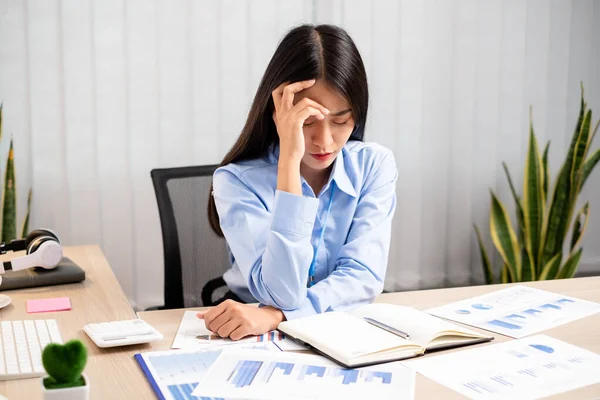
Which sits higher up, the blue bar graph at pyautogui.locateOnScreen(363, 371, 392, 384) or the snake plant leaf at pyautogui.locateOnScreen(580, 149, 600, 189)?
the snake plant leaf at pyautogui.locateOnScreen(580, 149, 600, 189)

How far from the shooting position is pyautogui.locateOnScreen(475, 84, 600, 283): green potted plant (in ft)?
11.0

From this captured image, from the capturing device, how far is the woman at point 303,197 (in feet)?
5.04

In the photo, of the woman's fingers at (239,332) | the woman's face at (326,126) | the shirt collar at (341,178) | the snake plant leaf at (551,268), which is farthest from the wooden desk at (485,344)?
the snake plant leaf at (551,268)

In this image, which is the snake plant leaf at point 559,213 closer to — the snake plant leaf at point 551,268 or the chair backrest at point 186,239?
the snake plant leaf at point 551,268

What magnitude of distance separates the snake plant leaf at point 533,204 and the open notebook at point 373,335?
7.03 ft

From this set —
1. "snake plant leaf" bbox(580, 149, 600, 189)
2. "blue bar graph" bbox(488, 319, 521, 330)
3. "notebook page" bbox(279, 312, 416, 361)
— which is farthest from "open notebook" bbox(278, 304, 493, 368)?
"snake plant leaf" bbox(580, 149, 600, 189)

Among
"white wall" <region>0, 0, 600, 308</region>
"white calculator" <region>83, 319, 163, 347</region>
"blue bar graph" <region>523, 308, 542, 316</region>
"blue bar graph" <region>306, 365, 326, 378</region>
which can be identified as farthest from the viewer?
"white wall" <region>0, 0, 600, 308</region>

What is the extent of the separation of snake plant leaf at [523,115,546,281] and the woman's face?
1.99 meters

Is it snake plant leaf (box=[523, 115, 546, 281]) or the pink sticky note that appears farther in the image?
snake plant leaf (box=[523, 115, 546, 281])

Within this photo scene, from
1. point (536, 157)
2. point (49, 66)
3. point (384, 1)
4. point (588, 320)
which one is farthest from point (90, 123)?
point (588, 320)

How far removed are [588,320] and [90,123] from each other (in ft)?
7.67

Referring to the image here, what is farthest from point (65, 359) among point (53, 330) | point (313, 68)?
point (313, 68)

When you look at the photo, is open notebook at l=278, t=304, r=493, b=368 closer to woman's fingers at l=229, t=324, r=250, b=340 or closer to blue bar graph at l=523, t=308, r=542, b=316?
woman's fingers at l=229, t=324, r=250, b=340

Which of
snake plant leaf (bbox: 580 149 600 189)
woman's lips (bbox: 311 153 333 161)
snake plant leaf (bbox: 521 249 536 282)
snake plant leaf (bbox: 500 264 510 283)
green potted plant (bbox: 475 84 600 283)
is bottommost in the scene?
snake plant leaf (bbox: 500 264 510 283)
